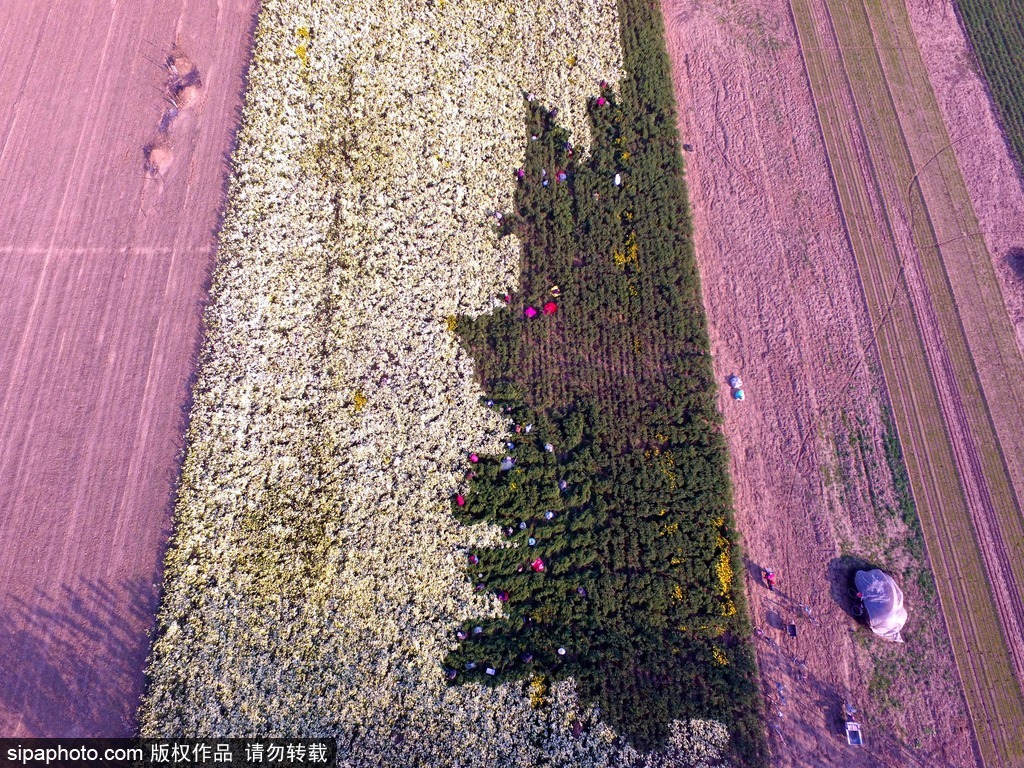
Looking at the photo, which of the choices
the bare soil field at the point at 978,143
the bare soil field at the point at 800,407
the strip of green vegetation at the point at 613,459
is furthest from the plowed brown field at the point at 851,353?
the strip of green vegetation at the point at 613,459

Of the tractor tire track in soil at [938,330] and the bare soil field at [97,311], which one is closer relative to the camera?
the bare soil field at [97,311]

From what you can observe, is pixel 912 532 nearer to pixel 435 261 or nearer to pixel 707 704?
pixel 707 704

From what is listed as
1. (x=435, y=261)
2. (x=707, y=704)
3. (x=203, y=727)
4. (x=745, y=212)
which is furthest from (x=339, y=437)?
(x=745, y=212)

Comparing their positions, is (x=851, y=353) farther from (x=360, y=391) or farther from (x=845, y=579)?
(x=360, y=391)

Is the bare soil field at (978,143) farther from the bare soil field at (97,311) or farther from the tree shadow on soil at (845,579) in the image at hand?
the bare soil field at (97,311)

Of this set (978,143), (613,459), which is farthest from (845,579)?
(978,143)
